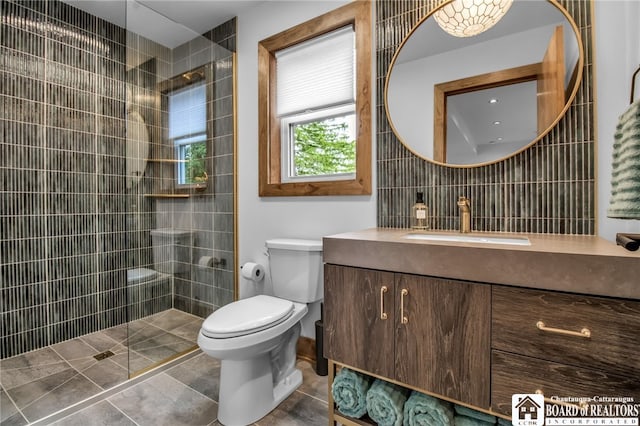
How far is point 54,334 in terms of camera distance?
7.39ft

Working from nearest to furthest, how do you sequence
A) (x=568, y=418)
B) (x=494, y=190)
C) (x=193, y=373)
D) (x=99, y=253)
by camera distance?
1. (x=568, y=418)
2. (x=494, y=190)
3. (x=193, y=373)
4. (x=99, y=253)

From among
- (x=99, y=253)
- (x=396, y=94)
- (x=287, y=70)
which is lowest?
(x=99, y=253)

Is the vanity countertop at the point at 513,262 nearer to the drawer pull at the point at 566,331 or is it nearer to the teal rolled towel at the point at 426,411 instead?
the drawer pull at the point at 566,331

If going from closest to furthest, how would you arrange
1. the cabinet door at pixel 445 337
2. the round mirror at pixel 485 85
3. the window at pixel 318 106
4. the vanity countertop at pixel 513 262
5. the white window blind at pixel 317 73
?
the vanity countertop at pixel 513 262 < the cabinet door at pixel 445 337 < the round mirror at pixel 485 85 < the window at pixel 318 106 < the white window blind at pixel 317 73

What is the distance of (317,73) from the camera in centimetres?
201

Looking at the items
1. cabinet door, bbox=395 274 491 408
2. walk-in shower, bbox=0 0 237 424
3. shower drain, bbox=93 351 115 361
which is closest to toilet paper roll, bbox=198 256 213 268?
walk-in shower, bbox=0 0 237 424

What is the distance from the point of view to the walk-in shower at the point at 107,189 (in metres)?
1.98

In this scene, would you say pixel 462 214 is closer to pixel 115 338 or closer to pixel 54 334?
pixel 115 338

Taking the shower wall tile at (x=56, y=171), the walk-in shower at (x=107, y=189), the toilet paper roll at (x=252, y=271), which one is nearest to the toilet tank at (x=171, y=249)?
the walk-in shower at (x=107, y=189)

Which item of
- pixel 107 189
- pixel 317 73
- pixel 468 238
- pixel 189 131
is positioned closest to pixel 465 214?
pixel 468 238

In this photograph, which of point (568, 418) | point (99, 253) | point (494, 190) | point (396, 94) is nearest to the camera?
point (568, 418)

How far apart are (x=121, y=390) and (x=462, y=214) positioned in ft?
6.73

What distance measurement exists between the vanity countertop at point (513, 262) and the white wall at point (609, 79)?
0.44 feet

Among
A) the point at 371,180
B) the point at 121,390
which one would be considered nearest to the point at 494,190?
the point at 371,180
